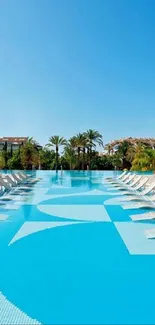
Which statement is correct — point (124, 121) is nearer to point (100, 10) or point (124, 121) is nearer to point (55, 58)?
point (55, 58)

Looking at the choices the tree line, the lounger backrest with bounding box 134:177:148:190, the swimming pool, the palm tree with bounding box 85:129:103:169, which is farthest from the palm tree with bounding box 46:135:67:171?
the swimming pool

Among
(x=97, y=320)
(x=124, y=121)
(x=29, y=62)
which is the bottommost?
(x=97, y=320)

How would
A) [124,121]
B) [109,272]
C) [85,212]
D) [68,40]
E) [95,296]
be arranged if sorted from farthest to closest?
1. [124,121]
2. [68,40]
3. [85,212]
4. [109,272]
5. [95,296]

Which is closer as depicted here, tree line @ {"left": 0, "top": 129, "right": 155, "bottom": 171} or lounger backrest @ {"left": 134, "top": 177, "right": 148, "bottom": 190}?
lounger backrest @ {"left": 134, "top": 177, "right": 148, "bottom": 190}

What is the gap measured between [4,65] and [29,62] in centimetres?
175

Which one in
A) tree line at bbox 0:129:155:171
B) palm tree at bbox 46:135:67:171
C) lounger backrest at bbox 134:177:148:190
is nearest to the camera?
lounger backrest at bbox 134:177:148:190

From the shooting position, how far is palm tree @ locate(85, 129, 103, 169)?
1382 inches

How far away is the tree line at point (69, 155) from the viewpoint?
3297 centimetres

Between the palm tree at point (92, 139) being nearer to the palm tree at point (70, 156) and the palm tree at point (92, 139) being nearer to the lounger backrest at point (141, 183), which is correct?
the palm tree at point (70, 156)

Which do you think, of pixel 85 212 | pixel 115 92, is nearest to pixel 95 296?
pixel 85 212

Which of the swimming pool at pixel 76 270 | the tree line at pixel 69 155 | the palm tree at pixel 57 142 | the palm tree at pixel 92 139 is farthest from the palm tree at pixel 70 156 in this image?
the swimming pool at pixel 76 270

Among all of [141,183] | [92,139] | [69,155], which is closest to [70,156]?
[69,155]

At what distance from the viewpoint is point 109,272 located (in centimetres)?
430

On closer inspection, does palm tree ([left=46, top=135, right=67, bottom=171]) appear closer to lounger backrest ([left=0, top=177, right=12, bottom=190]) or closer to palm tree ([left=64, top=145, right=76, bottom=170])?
palm tree ([left=64, top=145, right=76, bottom=170])
